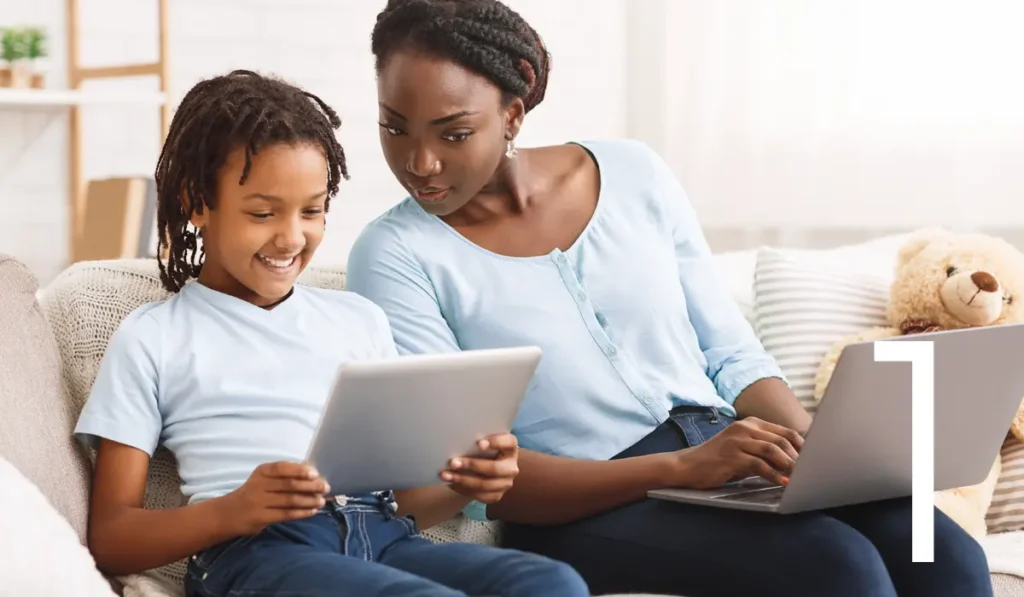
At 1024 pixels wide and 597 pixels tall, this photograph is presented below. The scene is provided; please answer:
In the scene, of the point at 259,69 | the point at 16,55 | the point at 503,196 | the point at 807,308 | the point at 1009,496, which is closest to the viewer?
the point at 503,196

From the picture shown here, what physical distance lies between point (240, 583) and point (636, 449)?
0.55 m

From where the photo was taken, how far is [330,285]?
166 centimetres

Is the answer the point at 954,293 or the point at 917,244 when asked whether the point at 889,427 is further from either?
the point at 917,244

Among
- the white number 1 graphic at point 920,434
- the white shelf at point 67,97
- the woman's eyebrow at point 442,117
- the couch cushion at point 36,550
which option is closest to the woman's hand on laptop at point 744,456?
the white number 1 graphic at point 920,434

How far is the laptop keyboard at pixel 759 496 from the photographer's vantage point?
51.5 inches

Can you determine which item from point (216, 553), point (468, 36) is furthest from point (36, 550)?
point (468, 36)

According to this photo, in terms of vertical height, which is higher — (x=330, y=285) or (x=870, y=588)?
(x=330, y=285)

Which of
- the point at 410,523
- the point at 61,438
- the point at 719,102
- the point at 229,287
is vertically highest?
the point at 719,102

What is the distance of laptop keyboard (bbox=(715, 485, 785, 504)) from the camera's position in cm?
131

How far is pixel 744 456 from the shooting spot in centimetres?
133

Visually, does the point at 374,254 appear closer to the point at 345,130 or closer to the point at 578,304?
the point at 578,304

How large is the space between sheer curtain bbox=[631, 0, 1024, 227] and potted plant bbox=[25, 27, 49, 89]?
165cm

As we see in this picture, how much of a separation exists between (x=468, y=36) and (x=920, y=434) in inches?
27.5

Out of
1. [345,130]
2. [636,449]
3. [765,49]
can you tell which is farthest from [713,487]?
[345,130]
